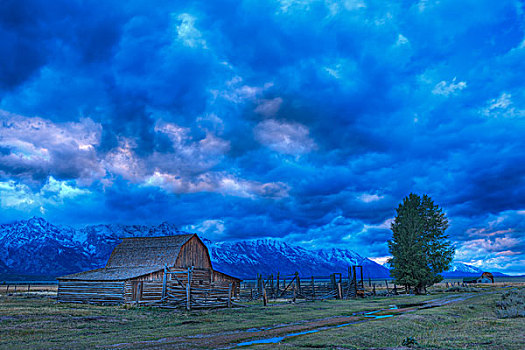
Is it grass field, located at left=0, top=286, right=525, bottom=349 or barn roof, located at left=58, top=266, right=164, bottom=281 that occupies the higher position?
barn roof, located at left=58, top=266, right=164, bottom=281

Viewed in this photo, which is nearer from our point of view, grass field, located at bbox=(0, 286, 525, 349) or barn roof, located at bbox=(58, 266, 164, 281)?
grass field, located at bbox=(0, 286, 525, 349)

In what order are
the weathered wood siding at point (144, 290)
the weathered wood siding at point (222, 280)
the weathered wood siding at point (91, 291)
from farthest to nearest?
the weathered wood siding at point (222, 280), the weathered wood siding at point (91, 291), the weathered wood siding at point (144, 290)

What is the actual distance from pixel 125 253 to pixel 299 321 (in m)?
31.0

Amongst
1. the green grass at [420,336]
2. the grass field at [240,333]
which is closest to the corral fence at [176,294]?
the grass field at [240,333]

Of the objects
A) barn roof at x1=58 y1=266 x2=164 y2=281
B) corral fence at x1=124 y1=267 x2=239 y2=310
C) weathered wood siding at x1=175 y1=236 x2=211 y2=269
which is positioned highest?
weathered wood siding at x1=175 y1=236 x2=211 y2=269

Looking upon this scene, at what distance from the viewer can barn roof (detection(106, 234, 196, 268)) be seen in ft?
140

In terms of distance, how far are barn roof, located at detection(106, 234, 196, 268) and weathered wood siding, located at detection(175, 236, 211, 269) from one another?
2.46ft

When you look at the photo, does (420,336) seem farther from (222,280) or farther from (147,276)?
(222,280)

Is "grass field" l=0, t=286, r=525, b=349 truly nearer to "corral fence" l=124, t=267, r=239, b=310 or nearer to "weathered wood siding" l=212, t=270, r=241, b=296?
"corral fence" l=124, t=267, r=239, b=310

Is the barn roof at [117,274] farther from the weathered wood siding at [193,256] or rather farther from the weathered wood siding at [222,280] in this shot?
the weathered wood siding at [222,280]

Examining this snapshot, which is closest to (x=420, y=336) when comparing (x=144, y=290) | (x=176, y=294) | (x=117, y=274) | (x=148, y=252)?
(x=176, y=294)

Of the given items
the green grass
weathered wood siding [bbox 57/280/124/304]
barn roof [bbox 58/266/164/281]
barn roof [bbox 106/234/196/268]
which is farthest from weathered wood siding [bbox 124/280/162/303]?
the green grass

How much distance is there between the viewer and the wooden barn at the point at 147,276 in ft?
121

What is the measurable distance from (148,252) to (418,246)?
38293 mm
